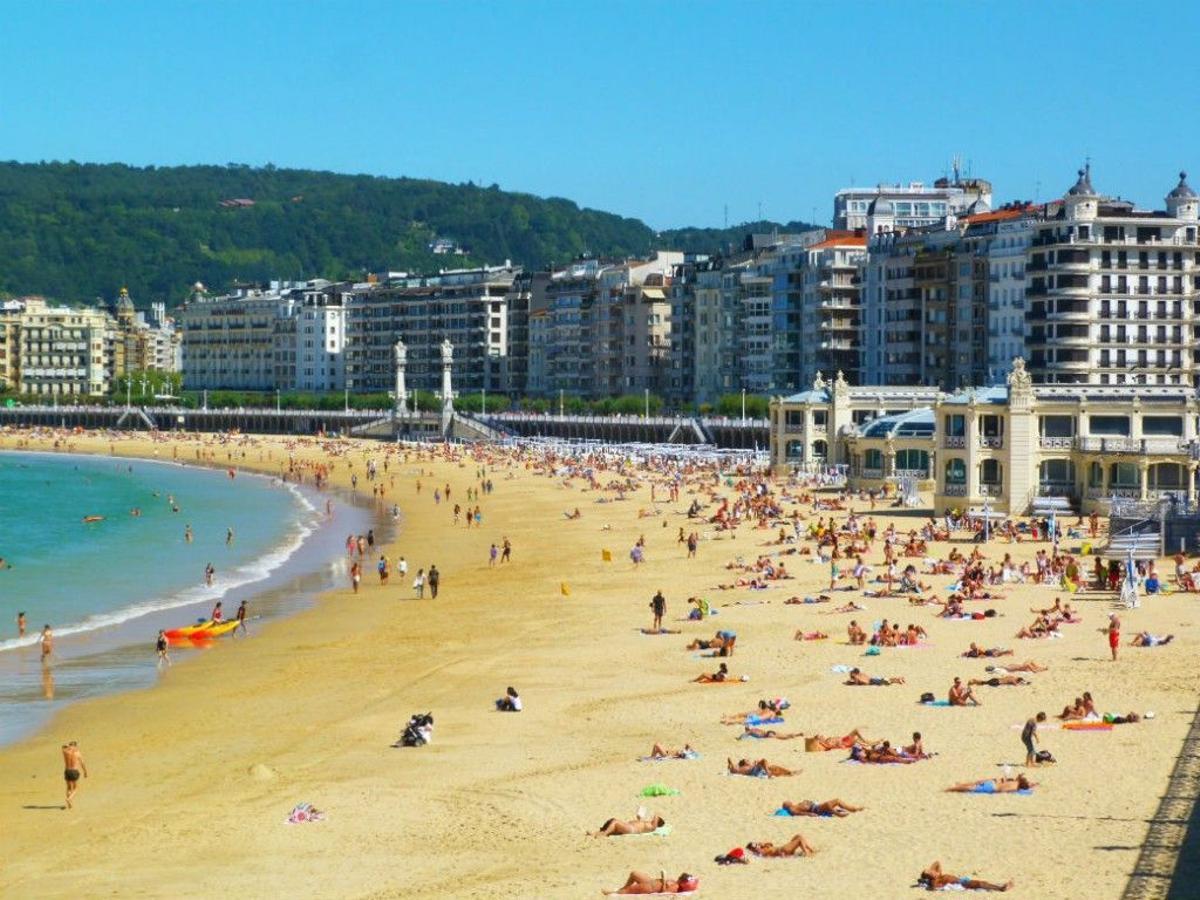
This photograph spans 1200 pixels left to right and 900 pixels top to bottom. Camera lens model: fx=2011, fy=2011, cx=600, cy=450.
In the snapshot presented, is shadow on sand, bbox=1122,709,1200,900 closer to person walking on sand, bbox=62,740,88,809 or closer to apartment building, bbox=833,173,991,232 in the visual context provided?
person walking on sand, bbox=62,740,88,809

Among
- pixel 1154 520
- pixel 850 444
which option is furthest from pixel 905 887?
pixel 850 444

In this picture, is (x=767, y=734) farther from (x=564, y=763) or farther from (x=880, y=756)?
(x=564, y=763)

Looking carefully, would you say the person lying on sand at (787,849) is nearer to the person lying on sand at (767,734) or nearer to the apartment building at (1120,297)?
the person lying on sand at (767,734)

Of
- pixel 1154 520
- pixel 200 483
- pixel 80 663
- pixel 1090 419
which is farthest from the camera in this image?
pixel 200 483

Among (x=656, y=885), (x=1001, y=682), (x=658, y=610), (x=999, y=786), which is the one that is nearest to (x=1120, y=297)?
(x=658, y=610)

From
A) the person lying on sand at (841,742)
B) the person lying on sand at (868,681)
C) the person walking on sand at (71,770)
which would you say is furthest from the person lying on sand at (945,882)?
the person lying on sand at (868,681)

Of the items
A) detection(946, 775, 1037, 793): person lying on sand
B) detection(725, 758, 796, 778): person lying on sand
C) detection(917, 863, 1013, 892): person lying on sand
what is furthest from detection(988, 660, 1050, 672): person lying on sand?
detection(917, 863, 1013, 892): person lying on sand

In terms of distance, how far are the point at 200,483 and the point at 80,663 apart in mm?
69004

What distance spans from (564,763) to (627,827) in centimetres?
402

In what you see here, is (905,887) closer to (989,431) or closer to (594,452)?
(989,431)

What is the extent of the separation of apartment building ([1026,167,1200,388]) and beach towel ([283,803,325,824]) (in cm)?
7304

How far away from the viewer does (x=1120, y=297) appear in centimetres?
9194

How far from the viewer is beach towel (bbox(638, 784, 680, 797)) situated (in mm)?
22469

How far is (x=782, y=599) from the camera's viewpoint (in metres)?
41.5
